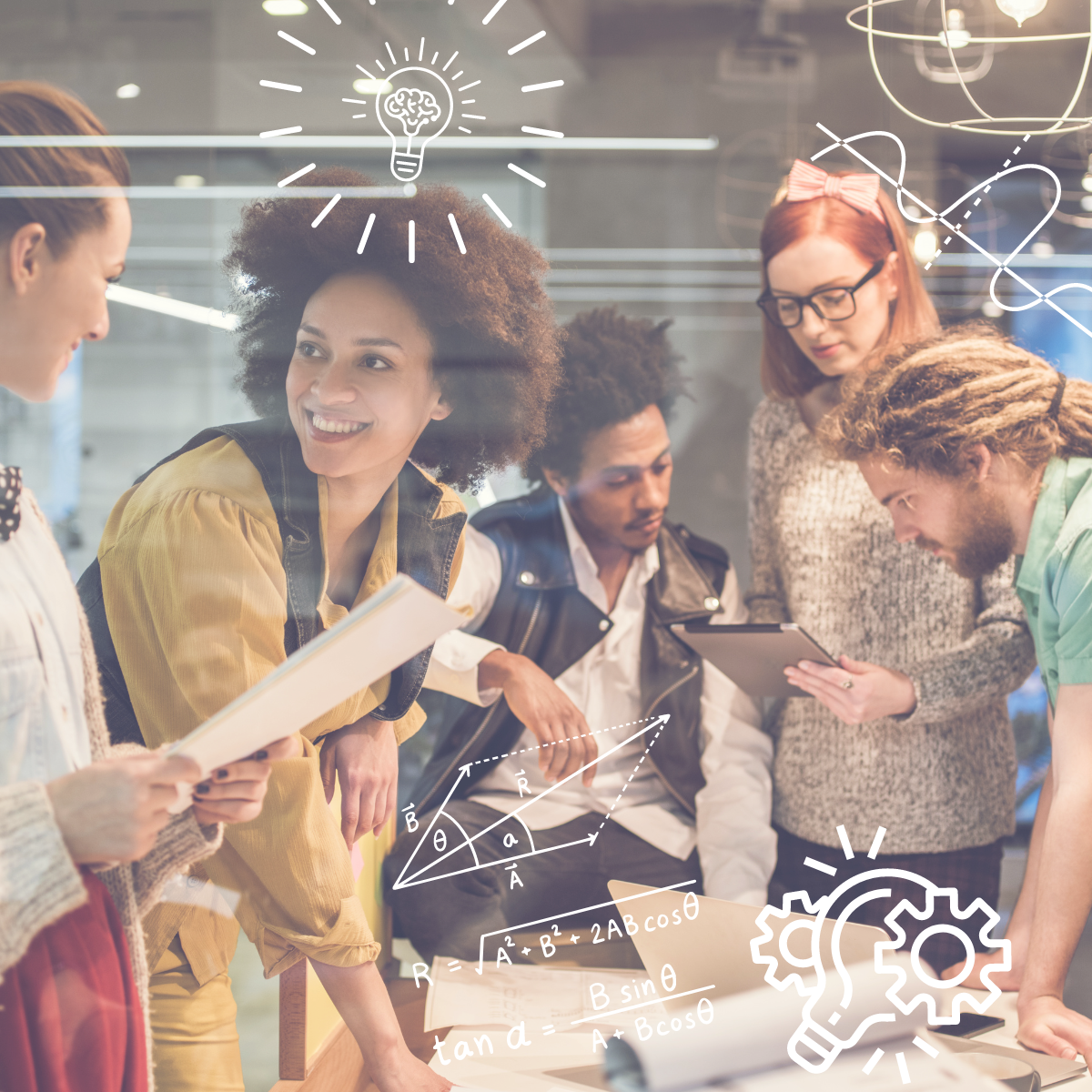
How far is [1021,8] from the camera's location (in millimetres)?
1765

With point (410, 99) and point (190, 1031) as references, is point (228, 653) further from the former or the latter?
point (410, 99)

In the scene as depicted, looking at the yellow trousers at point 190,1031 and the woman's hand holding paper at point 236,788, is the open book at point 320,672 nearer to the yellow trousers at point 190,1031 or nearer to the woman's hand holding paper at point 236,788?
the woman's hand holding paper at point 236,788

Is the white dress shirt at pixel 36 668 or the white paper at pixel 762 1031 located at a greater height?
the white dress shirt at pixel 36 668

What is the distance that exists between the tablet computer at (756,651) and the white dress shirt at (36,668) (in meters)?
0.93

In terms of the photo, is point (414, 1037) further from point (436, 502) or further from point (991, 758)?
point (991, 758)

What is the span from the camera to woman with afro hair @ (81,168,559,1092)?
1.46 m

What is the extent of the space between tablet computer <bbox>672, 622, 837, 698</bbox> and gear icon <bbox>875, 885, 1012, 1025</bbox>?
42 centimetres

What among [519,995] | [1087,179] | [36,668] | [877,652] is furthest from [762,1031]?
[1087,179]

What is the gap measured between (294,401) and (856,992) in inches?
47.0

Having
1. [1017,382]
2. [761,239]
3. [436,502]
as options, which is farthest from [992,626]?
[436,502]

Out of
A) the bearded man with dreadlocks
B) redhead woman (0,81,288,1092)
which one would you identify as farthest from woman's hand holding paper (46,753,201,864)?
the bearded man with dreadlocks

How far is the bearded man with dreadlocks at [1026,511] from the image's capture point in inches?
62.7

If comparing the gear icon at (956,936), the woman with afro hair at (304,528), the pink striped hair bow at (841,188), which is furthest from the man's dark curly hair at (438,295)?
the gear icon at (956,936)

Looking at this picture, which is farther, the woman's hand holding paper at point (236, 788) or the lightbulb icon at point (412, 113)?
the lightbulb icon at point (412, 113)
